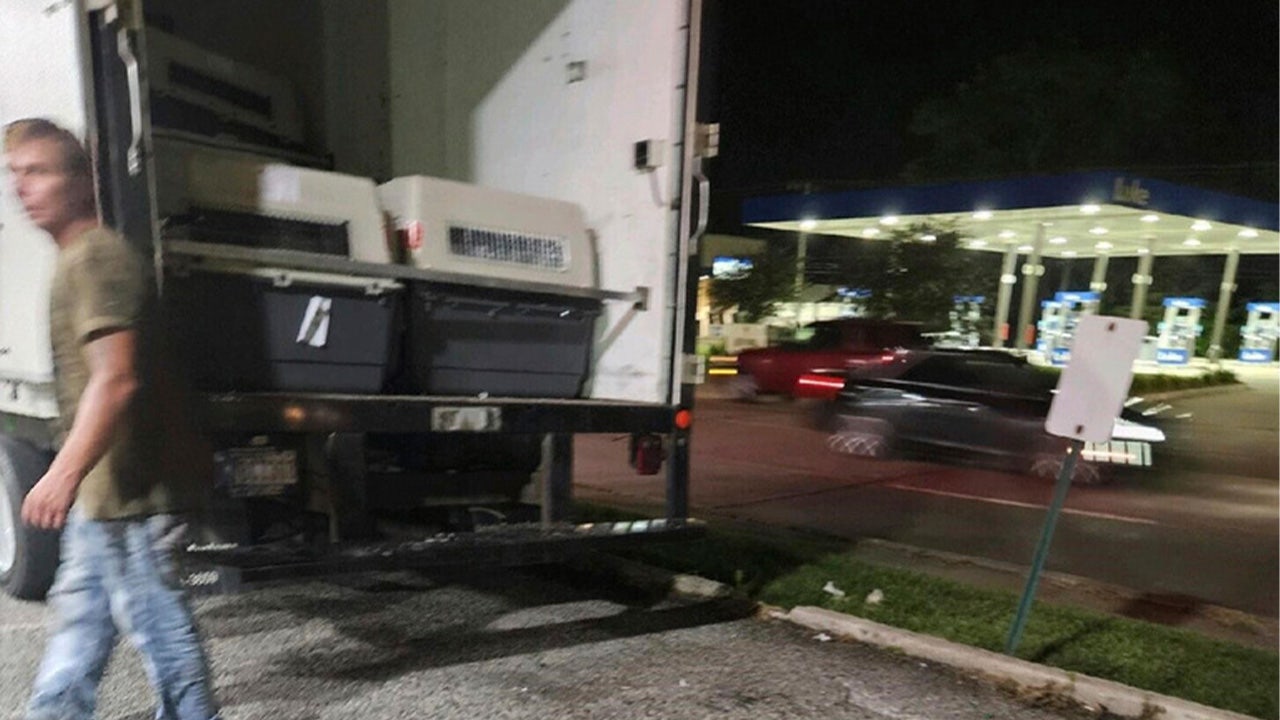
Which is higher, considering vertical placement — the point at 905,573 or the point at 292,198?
the point at 292,198

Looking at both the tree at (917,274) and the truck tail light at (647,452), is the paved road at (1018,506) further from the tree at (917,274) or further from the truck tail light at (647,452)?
the tree at (917,274)

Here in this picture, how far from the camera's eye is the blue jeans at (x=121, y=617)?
2.90 m

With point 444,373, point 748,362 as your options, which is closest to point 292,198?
point 444,373

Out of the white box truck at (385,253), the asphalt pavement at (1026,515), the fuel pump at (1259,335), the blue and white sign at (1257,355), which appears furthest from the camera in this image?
the blue and white sign at (1257,355)

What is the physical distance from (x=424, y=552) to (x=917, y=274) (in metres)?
21.1

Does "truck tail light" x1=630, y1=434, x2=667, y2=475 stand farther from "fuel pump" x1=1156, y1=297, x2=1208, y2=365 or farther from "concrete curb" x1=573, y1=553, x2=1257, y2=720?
"fuel pump" x1=1156, y1=297, x2=1208, y2=365

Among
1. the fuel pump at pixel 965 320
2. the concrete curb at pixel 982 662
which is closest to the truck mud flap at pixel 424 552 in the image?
the concrete curb at pixel 982 662

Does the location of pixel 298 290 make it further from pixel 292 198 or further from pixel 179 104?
pixel 179 104

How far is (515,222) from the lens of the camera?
14.9 feet

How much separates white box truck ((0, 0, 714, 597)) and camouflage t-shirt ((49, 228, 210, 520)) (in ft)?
0.73

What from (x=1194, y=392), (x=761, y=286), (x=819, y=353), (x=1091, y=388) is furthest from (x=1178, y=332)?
(x=1091, y=388)

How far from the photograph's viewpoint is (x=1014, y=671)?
14.4ft

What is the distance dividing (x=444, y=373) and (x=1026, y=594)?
2.91 meters

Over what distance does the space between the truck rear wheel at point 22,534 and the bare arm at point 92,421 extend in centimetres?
173
